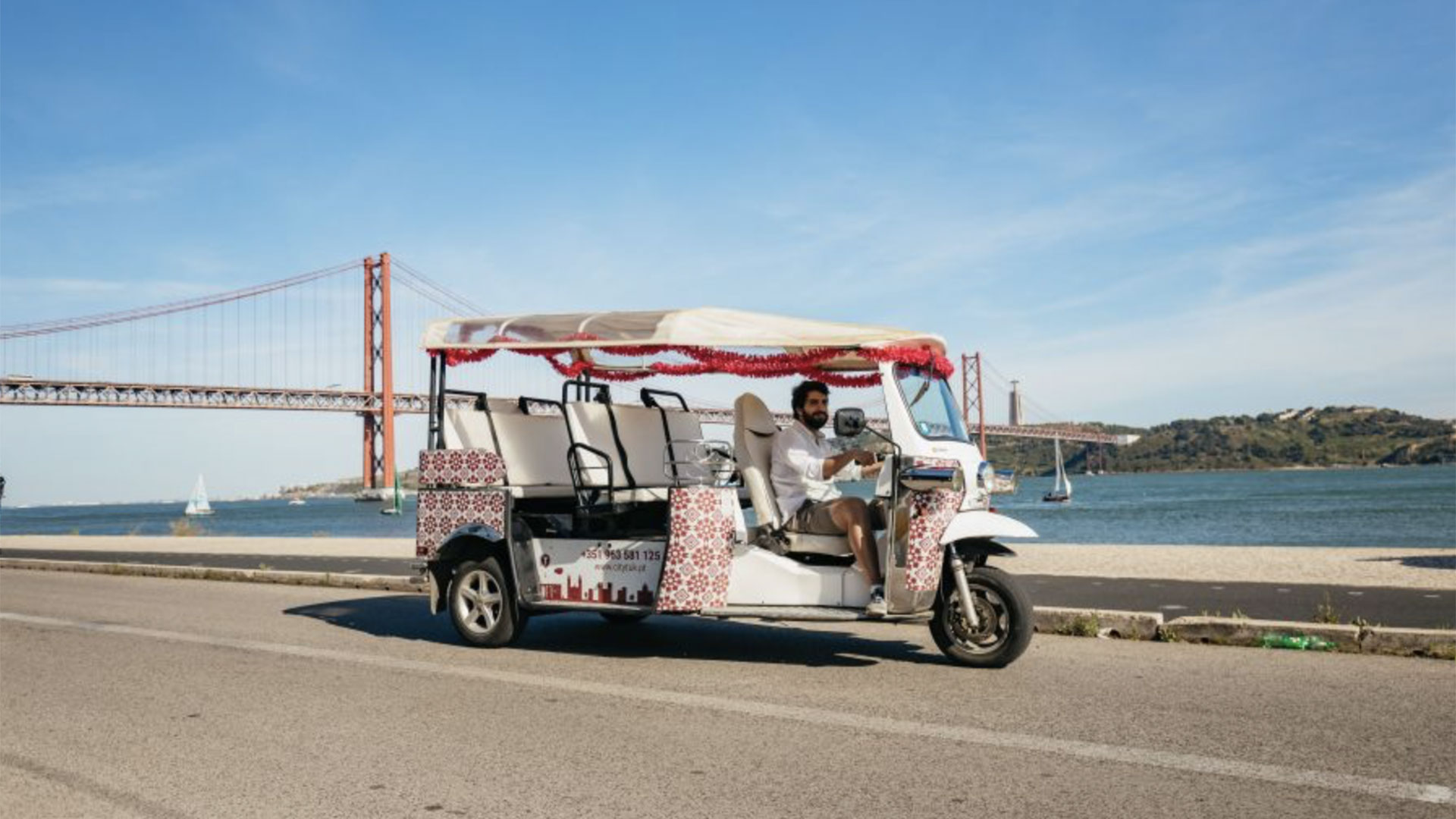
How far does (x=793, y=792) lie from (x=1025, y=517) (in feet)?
210

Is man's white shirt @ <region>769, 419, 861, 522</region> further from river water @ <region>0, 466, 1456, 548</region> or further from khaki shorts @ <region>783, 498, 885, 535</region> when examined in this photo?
river water @ <region>0, 466, 1456, 548</region>

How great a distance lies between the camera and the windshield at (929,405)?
841cm

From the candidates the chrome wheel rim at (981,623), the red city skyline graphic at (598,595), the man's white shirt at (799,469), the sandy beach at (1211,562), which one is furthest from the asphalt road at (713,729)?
the sandy beach at (1211,562)

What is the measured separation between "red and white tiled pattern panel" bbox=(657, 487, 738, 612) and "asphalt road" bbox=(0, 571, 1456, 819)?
509 mm

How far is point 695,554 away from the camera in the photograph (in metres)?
8.51

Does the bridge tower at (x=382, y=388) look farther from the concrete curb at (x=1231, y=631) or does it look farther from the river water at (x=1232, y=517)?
the concrete curb at (x=1231, y=631)

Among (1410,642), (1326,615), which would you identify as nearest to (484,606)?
(1326,615)

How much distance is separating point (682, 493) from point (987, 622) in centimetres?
224

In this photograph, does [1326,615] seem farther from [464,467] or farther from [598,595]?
[464,467]

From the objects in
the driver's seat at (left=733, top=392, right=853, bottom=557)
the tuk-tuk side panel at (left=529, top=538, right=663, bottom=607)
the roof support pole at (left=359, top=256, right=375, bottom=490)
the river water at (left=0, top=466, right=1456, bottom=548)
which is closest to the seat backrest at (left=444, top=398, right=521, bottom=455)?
the tuk-tuk side panel at (left=529, top=538, right=663, bottom=607)

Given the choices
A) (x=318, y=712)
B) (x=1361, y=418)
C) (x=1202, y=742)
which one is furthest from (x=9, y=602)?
(x=1361, y=418)

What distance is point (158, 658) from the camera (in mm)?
9344

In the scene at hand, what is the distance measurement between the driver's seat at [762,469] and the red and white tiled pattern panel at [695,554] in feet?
1.05

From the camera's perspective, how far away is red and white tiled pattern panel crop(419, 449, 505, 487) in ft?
31.8
